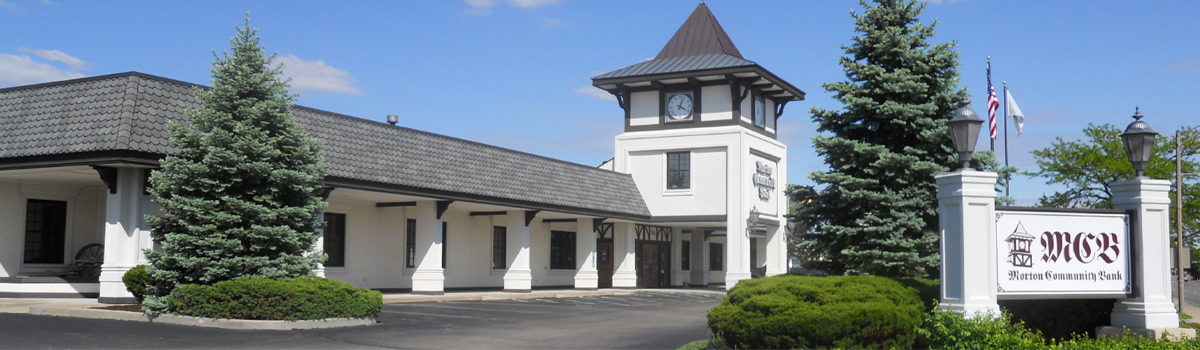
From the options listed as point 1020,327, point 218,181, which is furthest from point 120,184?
point 1020,327

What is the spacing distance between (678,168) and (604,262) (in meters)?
4.76

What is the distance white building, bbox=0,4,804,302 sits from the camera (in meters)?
18.5

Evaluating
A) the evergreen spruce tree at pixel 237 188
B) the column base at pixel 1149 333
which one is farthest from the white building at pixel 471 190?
the column base at pixel 1149 333

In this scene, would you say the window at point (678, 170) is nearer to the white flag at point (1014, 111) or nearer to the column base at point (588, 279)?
the column base at point (588, 279)

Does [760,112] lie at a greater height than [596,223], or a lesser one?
greater

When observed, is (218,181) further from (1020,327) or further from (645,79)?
(645,79)

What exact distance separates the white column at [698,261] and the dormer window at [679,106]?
8.93m

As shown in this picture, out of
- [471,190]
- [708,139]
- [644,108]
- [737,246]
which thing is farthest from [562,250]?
[471,190]

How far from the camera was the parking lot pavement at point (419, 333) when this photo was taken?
41.1ft

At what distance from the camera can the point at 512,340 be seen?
1395 cm

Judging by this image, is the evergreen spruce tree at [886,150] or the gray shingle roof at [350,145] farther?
the gray shingle roof at [350,145]

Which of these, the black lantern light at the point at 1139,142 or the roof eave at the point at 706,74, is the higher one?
the roof eave at the point at 706,74

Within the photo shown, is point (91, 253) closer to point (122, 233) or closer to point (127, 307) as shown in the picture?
point (122, 233)

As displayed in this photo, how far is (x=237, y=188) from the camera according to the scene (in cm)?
1716
